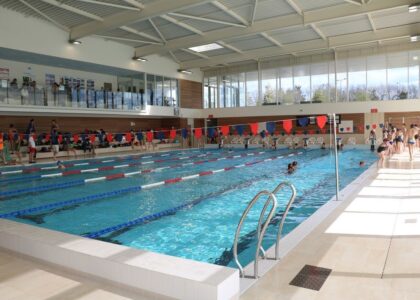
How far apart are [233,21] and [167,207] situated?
11340 millimetres

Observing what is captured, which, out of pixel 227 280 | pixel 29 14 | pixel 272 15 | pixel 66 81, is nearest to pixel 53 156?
pixel 66 81

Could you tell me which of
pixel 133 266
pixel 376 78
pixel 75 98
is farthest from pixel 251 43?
pixel 133 266

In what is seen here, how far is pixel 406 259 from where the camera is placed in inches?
128

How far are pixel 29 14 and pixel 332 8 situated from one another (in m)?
12.1

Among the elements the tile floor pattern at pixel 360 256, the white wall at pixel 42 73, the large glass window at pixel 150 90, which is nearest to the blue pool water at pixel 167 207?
the tile floor pattern at pixel 360 256

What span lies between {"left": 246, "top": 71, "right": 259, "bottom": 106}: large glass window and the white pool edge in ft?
73.7

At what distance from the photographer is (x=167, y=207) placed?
260 inches

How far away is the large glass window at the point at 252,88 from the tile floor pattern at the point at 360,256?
19848 mm

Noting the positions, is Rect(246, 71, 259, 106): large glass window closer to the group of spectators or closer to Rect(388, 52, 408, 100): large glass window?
the group of spectators

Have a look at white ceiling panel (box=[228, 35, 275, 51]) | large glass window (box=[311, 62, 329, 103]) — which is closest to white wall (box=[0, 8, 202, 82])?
white ceiling panel (box=[228, 35, 275, 51])

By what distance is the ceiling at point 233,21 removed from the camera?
13.0 metres

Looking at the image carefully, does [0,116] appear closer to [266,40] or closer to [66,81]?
[66,81]

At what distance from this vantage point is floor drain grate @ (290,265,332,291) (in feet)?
9.07

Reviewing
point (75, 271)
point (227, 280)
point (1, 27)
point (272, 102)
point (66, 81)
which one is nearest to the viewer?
point (227, 280)
